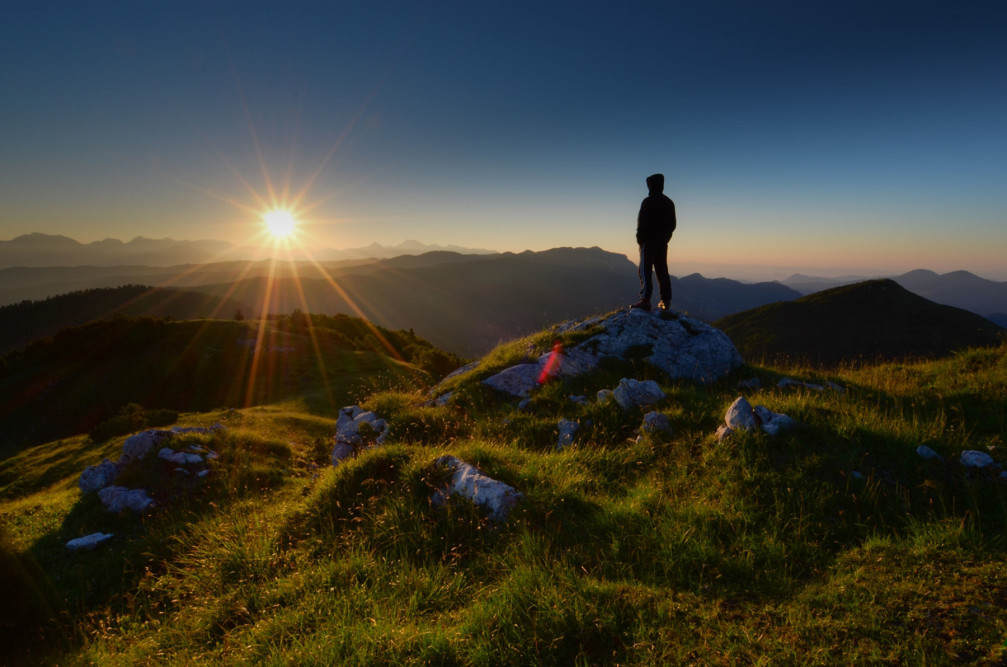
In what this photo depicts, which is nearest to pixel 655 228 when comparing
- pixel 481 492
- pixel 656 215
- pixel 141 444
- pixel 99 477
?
pixel 656 215

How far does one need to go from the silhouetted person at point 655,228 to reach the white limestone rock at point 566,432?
616 cm

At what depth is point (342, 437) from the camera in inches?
356

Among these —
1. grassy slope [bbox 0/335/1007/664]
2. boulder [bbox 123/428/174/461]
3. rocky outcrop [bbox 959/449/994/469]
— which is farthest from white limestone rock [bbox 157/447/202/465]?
rocky outcrop [bbox 959/449/994/469]

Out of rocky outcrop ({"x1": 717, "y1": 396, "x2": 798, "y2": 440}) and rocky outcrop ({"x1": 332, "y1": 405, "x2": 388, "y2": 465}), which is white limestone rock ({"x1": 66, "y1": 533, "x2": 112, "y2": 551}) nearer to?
rocky outcrop ({"x1": 332, "y1": 405, "x2": 388, "y2": 465})

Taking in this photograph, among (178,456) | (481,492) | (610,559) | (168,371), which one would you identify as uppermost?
(481,492)

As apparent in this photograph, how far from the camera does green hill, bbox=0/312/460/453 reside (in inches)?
1550

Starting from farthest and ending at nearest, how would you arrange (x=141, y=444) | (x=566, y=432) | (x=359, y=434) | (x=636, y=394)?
(x=141, y=444) < (x=359, y=434) < (x=636, y=394) < (x=566, y=432)

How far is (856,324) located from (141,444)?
7387 inches

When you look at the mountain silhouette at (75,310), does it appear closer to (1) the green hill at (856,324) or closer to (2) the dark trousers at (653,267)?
(2) the dark trousers at (653,267)

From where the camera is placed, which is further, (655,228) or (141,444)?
(655,228)

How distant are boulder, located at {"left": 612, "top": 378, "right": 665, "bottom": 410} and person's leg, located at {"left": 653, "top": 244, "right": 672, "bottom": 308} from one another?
15.3 feet

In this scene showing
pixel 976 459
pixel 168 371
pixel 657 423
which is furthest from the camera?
pixel 168 371

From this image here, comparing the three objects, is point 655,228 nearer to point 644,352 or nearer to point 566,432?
point 644,352

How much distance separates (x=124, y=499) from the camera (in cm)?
875
